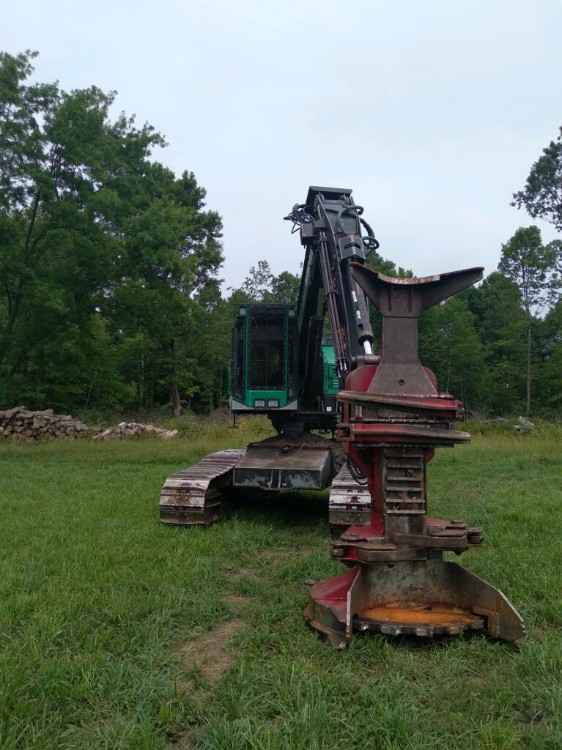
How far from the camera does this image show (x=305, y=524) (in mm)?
7121

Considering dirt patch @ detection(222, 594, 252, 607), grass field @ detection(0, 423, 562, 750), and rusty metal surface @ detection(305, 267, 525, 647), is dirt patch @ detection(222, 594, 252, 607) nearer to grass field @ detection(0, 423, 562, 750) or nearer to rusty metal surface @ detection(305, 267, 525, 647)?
grass field @ detection(0, 423, 562, 750)

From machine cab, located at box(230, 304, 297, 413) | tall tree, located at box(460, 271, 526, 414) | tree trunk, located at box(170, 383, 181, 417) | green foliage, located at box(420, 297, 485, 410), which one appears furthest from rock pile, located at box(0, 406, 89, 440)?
tall tree, located at box(460, 271, 526, 414)

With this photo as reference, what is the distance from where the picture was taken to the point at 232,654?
3.42m

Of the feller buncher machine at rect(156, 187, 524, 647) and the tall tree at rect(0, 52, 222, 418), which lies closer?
the feller buncher machine at rect(156, 187, 524, 647)

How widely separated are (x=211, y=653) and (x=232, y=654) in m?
0.12

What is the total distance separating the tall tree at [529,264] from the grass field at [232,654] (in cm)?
4059

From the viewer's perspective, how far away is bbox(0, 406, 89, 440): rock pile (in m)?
17.9

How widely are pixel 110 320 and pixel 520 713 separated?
51.4 feet

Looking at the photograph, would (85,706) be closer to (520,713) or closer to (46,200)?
(520,713)

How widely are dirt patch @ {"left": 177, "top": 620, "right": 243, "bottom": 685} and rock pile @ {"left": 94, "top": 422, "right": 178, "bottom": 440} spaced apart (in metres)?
14.7

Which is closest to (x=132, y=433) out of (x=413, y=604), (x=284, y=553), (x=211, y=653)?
(x=284, y=553)

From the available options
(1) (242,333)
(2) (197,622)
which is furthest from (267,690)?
(1) (242,333)

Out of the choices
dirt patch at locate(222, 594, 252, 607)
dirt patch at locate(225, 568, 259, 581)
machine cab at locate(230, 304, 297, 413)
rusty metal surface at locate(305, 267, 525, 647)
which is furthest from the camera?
machine cab at locate(230, 304, 297, 413)

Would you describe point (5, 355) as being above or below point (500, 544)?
above
